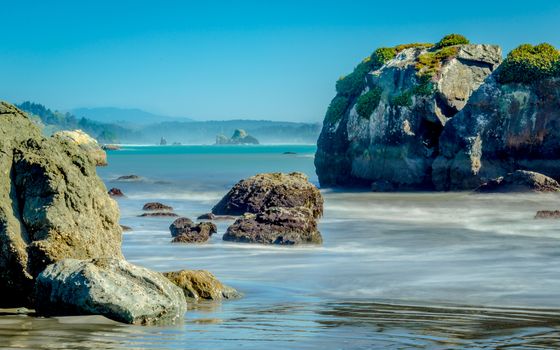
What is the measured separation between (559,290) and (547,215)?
A: 15.1 meters

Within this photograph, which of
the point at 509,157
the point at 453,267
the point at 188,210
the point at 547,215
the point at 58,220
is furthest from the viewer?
the point at 509,157

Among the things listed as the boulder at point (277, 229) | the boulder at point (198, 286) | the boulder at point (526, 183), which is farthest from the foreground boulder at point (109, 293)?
the boulder at point (526, 183)

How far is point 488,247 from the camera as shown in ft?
75.5

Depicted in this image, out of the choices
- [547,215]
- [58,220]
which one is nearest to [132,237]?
[58,220]

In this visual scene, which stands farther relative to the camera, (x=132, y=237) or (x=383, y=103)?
(x=383, y=103)

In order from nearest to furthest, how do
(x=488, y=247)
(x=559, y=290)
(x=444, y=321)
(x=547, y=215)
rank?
(x=444, y=321)
(x=559, y=290)
(x=488, y=247)
(x=547, y=215)

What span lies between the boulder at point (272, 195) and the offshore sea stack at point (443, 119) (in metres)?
16.3

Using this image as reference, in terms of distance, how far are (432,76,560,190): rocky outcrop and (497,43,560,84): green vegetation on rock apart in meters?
0.28

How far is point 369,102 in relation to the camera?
50.0 m

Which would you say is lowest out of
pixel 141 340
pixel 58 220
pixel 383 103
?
pixel 141 340

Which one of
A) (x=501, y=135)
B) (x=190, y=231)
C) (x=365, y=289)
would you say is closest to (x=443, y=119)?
(x=501, y=135)

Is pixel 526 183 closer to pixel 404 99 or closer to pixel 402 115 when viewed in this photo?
pixel 402 115

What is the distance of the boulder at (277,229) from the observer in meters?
22.6

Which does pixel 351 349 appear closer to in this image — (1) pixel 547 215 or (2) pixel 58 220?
(2) pixel 58 220
